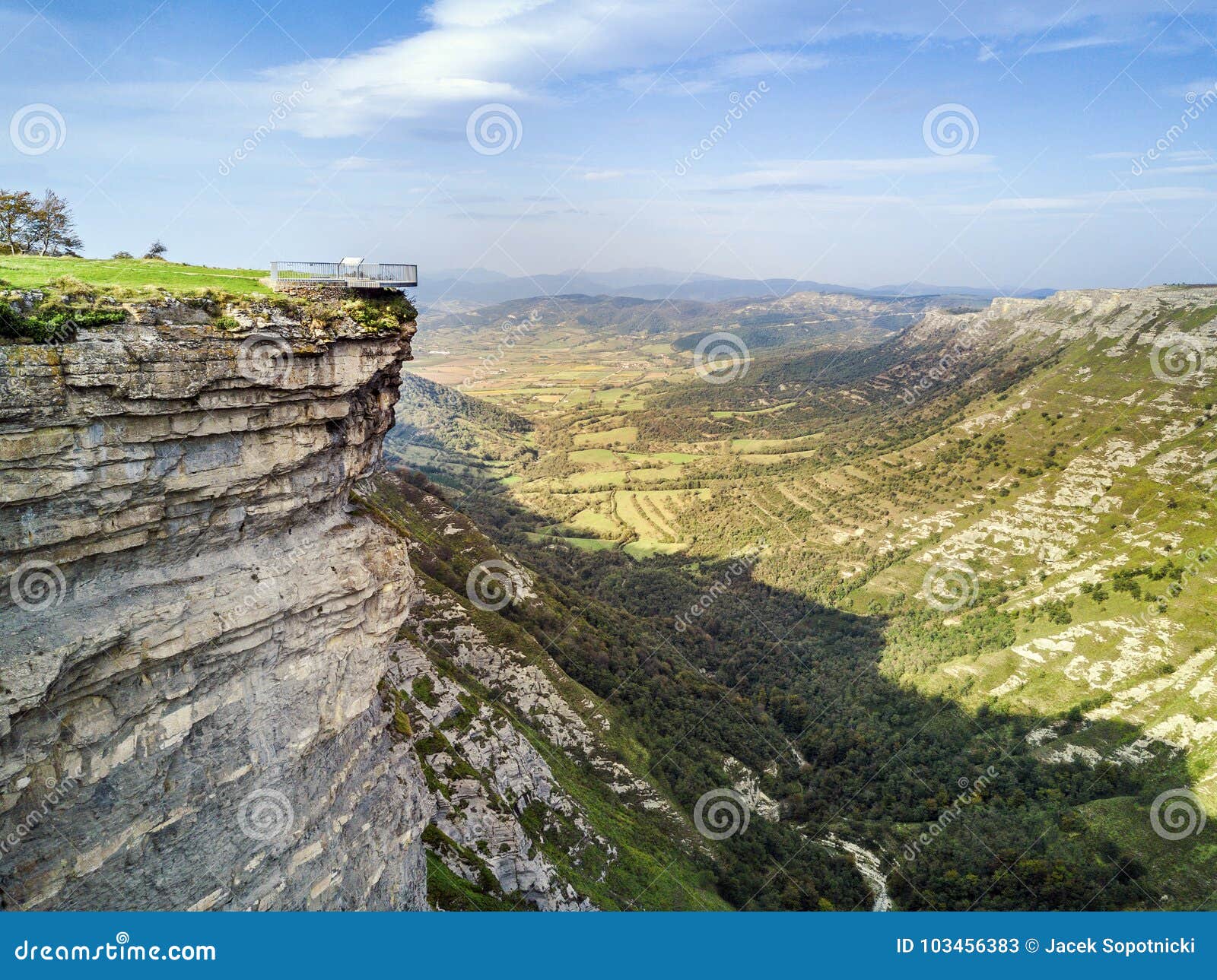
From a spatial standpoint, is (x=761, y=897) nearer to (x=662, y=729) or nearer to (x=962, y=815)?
(x=662, y=729)

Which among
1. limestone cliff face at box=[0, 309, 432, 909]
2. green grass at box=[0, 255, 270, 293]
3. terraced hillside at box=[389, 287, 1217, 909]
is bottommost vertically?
terraced hillside at box=[389, 287, 1217, 909]

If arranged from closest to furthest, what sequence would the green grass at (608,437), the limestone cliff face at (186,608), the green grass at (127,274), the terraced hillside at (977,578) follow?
the limestone cliff face at (186,608)
the green grass at (127,274)
the terraced hillside at (977,578)
the green grass at (608,437)

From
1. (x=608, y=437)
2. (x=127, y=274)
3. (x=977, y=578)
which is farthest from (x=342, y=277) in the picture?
(x=608, y=437)

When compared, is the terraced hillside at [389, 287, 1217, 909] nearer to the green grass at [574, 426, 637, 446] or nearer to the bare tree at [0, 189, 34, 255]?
the green grass at [574, 426, 637, 446]

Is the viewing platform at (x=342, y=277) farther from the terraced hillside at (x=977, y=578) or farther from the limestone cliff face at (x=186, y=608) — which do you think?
the terraced hillside at (x=977, y=578)

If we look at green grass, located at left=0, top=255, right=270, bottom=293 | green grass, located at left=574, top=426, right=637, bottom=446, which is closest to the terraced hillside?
green grass, located at left=574, top=426, right=637, bottom=446

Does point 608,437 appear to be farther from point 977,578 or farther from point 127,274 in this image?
point 127,274

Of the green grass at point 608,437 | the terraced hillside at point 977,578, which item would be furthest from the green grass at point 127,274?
the green grass at point 608,437
